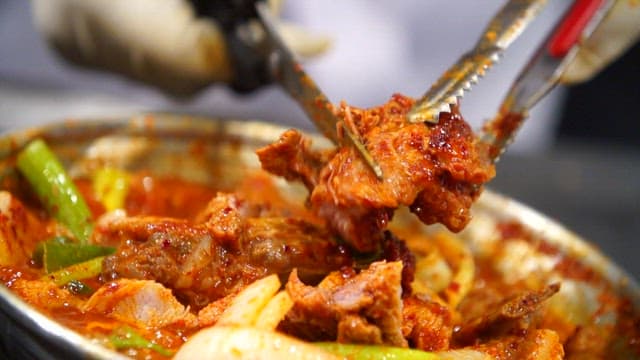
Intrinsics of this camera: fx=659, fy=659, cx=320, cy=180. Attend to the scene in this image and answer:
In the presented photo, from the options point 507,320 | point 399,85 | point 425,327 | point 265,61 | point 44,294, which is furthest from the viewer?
point 399,85


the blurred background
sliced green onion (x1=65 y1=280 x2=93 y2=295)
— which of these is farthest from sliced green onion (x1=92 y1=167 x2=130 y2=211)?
the blurred background

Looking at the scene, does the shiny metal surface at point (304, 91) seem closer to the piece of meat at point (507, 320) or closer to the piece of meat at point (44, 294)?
the piece of meat at point (507, 320)

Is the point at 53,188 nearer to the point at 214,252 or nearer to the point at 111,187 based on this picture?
the point at 111,187

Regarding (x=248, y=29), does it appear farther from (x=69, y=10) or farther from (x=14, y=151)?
(x=69, y=10)

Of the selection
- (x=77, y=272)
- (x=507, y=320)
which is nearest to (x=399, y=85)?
(x=507, y=320)

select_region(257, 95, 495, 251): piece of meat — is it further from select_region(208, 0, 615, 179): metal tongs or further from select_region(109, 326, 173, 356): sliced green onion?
select_region(109, 326, 173, 356): sliced green onion

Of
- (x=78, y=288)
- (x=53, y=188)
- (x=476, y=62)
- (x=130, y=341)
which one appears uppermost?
(x=476, y=62)

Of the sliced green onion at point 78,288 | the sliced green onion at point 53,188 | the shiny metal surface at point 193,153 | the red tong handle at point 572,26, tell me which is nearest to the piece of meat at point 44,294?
the sliced green onion at point 78,288
